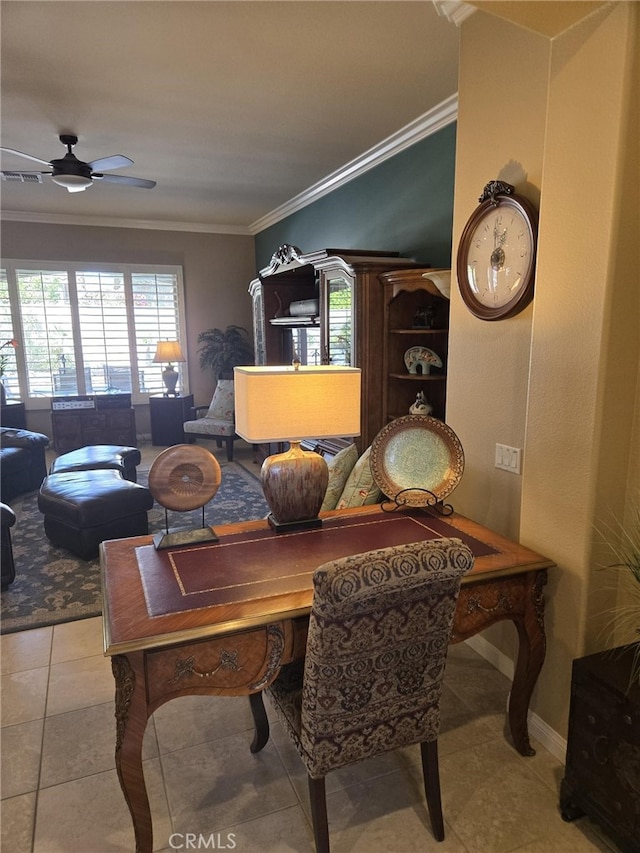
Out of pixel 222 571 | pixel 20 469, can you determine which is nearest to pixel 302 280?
pixel 20 469

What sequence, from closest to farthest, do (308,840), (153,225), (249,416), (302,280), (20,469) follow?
1. (308,840)
2. (249,416)
3. (20,469)
4. (302,280)
5. (153,225)

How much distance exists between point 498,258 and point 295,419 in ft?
3.70

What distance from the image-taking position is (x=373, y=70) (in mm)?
3014

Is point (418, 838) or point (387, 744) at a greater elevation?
point (387, 744)

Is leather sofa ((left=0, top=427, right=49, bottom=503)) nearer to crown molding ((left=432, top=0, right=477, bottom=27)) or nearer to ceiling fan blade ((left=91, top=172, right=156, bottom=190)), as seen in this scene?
ceiling fan blade ((left=91, top=172, right=156, bottom=190))

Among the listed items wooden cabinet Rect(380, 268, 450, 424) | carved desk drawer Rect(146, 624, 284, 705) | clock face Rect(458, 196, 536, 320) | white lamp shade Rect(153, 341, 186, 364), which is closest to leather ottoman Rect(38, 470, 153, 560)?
wooden cabinet Rect(380, 268, 450, 424)

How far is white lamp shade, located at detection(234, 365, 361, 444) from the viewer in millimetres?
1986

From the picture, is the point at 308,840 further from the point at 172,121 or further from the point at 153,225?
the point at 153,225

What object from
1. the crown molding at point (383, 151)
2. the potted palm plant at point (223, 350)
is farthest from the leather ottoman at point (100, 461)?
the crown molding at point (383, 151)

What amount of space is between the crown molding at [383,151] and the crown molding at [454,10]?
0.95 m

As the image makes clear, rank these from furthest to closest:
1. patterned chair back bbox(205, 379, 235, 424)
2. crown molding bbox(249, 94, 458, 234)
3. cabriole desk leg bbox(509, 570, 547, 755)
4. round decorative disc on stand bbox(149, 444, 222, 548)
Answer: patterned chair back bbox(205, 379, 235, 424) < crown molding bbox(249, 94, 458, 234) < round decorative disc on stand bbox(149, 444, 222, 548) < cabriole desk leg bbox(509, 570, 547, 755)

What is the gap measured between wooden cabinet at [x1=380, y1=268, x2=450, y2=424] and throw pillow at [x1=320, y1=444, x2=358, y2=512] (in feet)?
2.70

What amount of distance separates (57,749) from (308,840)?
105 cm

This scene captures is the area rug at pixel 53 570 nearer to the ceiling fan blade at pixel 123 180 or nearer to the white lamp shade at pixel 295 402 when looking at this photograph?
the white lamp shade at pixel 295 402
